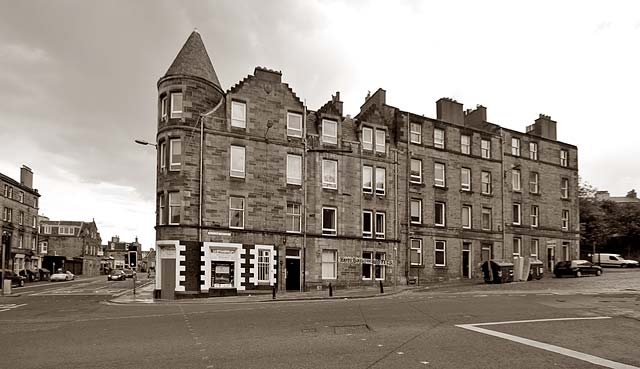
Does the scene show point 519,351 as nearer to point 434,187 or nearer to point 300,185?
point 300,185

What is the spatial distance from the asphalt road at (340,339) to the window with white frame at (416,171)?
23.1 meters

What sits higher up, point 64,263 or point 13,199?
point 13,199

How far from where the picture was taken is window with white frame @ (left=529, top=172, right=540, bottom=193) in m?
47.2

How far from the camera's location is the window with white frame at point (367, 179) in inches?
1486

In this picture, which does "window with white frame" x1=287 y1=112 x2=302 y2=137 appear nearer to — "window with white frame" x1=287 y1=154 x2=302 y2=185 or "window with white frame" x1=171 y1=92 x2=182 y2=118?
"window with white frame" x1=287 y1=154 x2=302 y2=185

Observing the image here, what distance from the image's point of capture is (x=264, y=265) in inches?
1305

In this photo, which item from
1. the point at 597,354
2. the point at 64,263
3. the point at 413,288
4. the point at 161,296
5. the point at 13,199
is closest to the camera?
the point at 597,354

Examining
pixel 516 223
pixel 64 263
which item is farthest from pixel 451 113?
pixel 64 263

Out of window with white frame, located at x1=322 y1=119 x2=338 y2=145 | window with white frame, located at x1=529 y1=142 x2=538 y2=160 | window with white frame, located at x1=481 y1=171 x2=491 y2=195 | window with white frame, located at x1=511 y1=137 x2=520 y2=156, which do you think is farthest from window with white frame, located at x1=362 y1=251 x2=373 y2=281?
window with white frame, located at x1=529 y1=142 x2=538 y2=160

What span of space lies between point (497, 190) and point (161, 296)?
95.6 ft

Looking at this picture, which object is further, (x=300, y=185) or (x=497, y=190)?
(x=497, y=190)

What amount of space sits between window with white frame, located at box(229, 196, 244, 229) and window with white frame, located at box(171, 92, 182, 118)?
6151 millimetres

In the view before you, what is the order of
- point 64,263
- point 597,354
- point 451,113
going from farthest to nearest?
point 64,263 → point 451,113 → point 597,354

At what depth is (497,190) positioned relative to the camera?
147 ft
